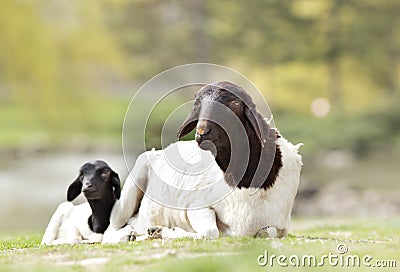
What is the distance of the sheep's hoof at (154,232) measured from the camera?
7.30 meters

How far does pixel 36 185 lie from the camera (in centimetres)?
3206

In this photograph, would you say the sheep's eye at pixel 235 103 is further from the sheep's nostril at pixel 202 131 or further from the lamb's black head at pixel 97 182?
the lamb's black head at pixel 97 182

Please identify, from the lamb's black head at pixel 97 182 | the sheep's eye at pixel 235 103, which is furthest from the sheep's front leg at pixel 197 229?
the sheep's eye at pixel 235 103

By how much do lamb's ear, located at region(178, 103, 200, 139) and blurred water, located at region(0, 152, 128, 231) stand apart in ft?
54.4

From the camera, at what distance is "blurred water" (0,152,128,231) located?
26.5 meters

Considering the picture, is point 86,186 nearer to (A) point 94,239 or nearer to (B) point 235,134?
(A) point 94,239

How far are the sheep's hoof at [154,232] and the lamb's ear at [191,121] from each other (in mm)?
949

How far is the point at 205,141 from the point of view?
21.9ft

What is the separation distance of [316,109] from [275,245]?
1718 inches

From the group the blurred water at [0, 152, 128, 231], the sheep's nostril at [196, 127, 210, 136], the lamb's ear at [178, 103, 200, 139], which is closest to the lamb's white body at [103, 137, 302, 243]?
the lamb's ear at [178, 103, 200, 139]


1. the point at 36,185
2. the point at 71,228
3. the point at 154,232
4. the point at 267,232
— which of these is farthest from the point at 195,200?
the point at 36,185

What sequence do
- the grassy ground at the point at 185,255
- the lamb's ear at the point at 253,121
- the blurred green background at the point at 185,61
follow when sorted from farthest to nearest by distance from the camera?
1. the blurred green background at the point at 185,61
2. the lamb's ear at the point at 253,121
3. the grassy ground at the point at 185,255

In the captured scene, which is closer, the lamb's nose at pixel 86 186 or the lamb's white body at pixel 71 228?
the lamb's nose at pixel 86 186

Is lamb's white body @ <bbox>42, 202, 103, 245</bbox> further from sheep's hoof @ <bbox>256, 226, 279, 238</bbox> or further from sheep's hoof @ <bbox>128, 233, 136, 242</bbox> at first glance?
sheep's hoof @ <bbox>256, 226, 279, 238</bbox>
